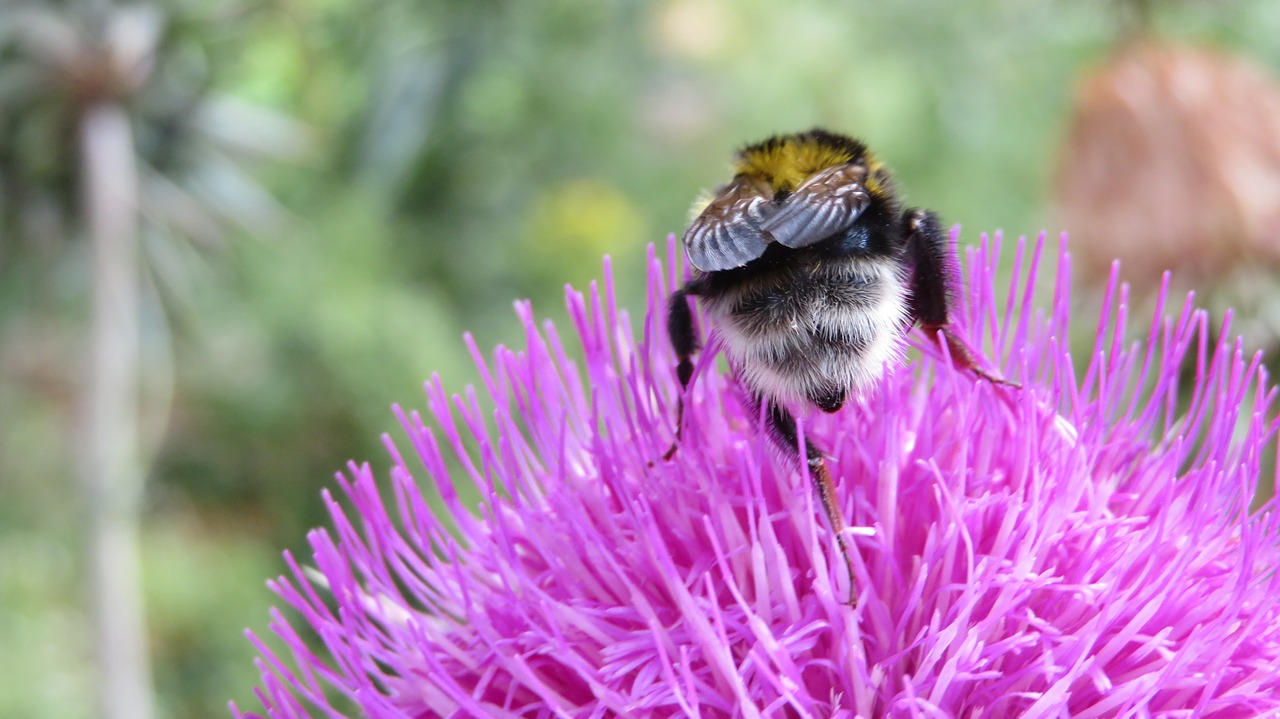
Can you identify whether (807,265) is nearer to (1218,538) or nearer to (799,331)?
(799,331)

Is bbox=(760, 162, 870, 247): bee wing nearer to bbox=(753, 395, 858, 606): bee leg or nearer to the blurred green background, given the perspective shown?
bbox=(753, 395, 858, 606): bee leg

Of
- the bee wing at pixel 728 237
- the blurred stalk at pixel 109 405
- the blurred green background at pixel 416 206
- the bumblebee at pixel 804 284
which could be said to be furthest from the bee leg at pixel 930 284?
the blurred green background at pixel 416 206

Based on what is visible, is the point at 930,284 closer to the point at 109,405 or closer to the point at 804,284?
the point at 804,284

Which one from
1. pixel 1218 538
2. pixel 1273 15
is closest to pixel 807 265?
pixel 1218 538

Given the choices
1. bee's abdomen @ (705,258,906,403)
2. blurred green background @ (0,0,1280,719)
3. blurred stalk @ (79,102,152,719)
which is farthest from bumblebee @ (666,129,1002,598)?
blurred green background @ (0,0,1280,719)

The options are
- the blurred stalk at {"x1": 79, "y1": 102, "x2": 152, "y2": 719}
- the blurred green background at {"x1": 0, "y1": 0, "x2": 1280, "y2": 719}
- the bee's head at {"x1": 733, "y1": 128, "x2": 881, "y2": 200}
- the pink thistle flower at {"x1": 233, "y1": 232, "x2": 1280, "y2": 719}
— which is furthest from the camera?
the blurred green background at {"x1": 0, "y1": 0, "x2": 1280, "y2": 719}

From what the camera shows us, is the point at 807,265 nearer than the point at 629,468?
Yes

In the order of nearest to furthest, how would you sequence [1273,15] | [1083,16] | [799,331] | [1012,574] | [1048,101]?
[1012,574]
[799,331]
[1083,16]
[1273,15]
[1048,101]
